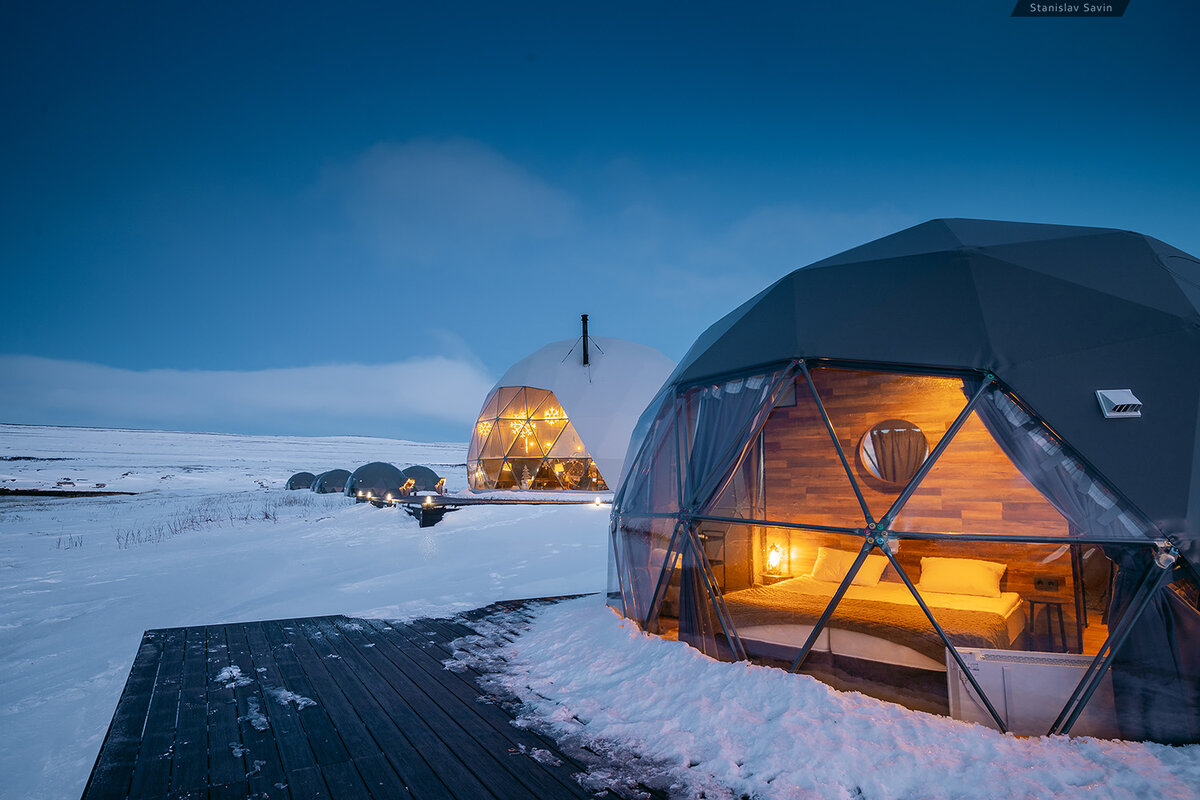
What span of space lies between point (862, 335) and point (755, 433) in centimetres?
115

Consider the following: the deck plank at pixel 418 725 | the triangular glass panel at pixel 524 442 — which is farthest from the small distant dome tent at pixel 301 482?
the deck plank at pixel 418 725

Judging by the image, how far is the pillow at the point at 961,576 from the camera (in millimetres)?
4133

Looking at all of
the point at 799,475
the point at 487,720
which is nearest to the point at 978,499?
the point at 799,475

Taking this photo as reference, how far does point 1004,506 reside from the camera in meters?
3.62

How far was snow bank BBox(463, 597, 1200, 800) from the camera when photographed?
8.75ft

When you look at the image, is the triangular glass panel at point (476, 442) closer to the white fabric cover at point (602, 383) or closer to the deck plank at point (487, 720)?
the white fabric cover at point (602, 383)

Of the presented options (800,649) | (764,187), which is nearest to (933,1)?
(800,649)

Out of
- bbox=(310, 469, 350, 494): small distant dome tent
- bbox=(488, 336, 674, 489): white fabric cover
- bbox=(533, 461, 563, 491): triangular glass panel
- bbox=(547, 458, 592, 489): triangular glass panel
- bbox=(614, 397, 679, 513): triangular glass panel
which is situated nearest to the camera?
bbox=(614, 397, 679, 513): triangular glass panel

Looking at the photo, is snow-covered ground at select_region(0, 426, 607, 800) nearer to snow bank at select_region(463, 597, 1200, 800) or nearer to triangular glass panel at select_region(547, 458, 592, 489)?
snow bank at select_region(463, 597, 1200, 800)

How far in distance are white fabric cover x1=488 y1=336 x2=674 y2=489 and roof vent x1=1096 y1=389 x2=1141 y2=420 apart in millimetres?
14862

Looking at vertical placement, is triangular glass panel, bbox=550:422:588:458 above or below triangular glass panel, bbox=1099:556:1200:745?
above

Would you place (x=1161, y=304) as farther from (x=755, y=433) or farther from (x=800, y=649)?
(x=800, y=649)

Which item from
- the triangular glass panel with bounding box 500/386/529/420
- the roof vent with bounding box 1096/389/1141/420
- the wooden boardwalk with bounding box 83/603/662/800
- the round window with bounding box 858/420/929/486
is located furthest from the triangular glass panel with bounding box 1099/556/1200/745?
the triangular glass panel with bounding box 500/386/529/420

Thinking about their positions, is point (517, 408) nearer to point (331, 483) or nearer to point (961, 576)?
point (331, 483)
